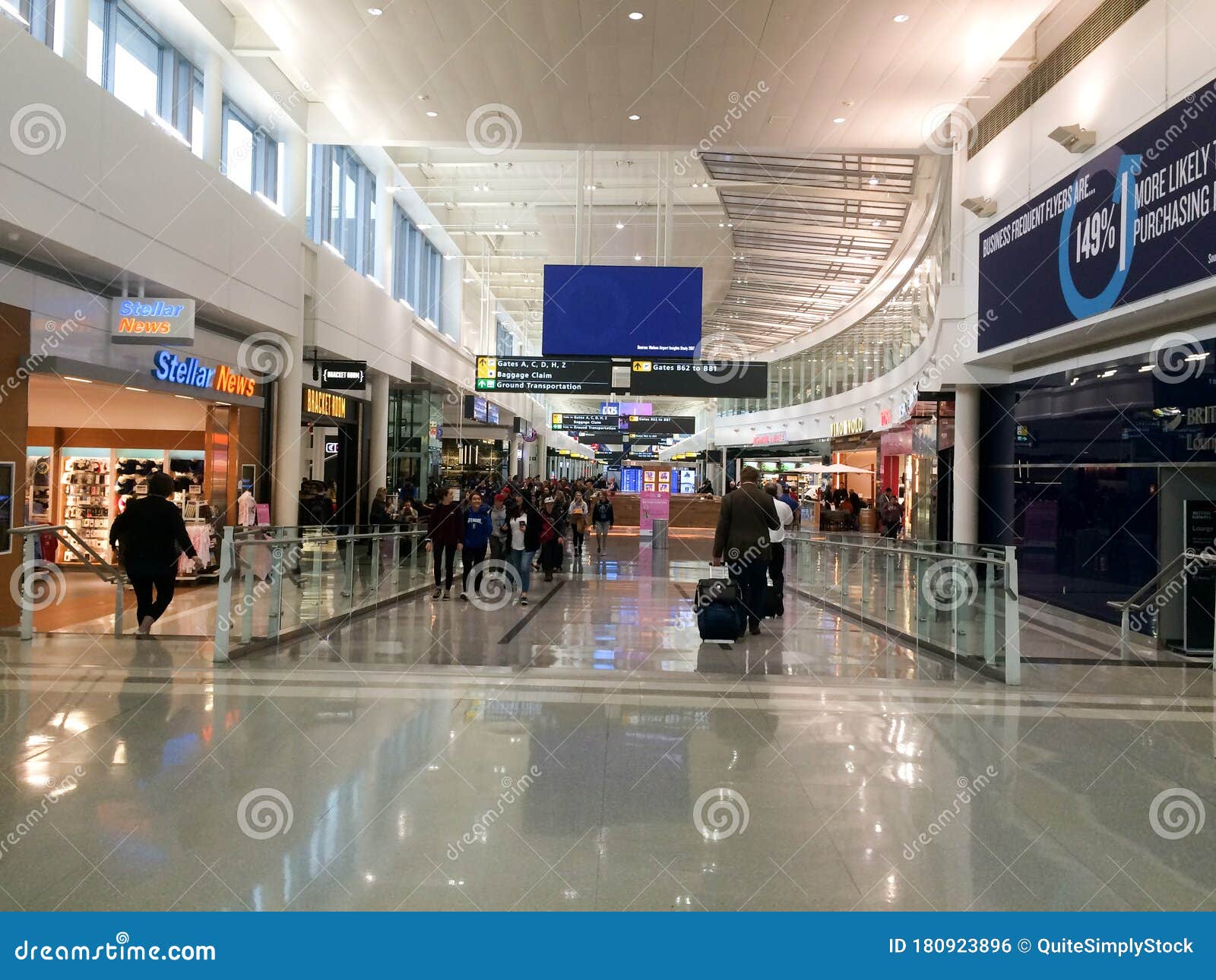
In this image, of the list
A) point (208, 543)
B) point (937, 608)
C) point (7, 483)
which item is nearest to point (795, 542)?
point (937, 608)

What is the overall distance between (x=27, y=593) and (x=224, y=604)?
241cm

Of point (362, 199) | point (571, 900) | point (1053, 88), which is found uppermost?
point (362, 199)

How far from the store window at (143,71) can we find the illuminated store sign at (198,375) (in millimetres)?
3047

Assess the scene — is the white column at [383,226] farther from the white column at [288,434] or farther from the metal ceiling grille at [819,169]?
the metal ceiling grille at [819,169]

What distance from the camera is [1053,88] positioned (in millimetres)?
11430

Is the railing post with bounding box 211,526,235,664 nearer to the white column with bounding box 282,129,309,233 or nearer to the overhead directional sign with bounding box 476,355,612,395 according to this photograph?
the overhead directional sign with bounding box 476,355,612,395

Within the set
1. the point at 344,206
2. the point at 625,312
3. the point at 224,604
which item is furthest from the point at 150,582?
the point at 344,206

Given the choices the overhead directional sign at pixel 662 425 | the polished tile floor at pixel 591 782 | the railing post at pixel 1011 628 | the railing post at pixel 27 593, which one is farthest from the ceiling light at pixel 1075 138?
the overhead directional sign at pixel 662 425

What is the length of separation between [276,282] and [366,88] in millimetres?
3339

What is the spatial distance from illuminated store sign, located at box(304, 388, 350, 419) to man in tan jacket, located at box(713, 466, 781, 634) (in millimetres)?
10979

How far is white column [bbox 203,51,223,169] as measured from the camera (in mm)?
13078

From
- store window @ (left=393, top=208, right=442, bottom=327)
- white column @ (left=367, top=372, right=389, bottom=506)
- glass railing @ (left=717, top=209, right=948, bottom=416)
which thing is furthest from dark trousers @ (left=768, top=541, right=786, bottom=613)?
store window @ (left=393, top=208, right=442, bottom=327)

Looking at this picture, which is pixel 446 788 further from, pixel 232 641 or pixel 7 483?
pixel 7 483

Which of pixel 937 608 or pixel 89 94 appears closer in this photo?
pixel 937 608
